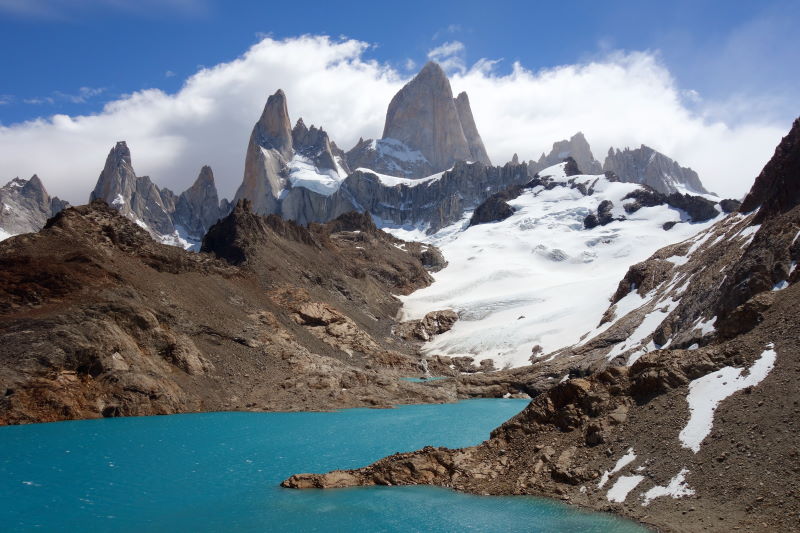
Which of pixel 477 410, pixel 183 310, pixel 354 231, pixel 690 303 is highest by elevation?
pixel 354 231

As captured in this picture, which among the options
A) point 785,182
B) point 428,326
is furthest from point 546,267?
point 785,182

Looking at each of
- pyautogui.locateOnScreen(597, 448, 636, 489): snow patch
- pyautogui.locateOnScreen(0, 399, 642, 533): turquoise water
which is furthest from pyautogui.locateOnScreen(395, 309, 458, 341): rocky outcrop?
pyautogui.locateOnScreen(597, 448, 636, 489): snow patch

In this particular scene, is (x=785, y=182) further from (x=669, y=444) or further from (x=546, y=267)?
(x=546, y=267)

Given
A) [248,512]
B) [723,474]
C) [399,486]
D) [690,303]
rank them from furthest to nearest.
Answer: [690,303], [399,486], [248,512], [723,474]

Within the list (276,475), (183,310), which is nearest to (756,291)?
(276,475)

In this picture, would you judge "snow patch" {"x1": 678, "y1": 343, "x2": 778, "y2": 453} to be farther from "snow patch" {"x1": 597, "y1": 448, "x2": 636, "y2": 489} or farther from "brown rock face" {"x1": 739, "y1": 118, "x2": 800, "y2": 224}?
"brown rock face" {"x1": 739, "y1": 118, "x2": 800, "y2": 224}

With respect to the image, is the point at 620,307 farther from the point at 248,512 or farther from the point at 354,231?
the point at 354,231

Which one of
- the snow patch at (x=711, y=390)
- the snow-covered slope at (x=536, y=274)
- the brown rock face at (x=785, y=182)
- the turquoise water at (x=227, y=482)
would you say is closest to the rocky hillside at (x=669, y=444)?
the snow patch at (x=711, y=390)
